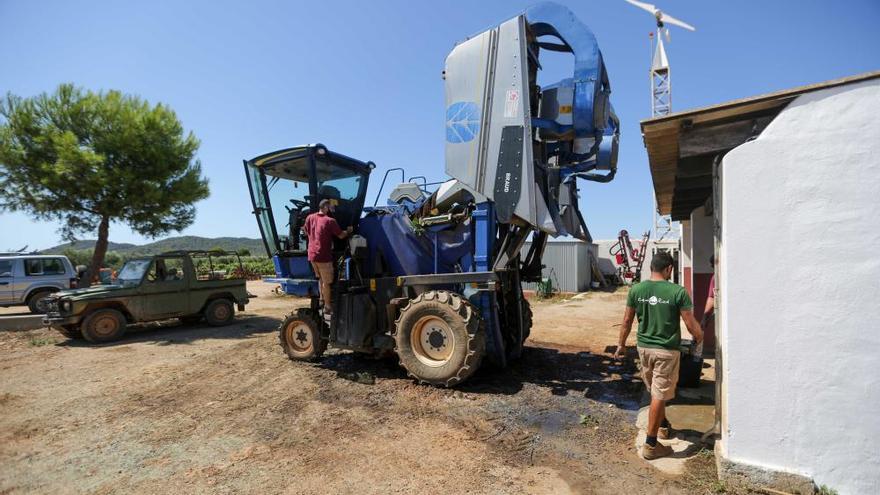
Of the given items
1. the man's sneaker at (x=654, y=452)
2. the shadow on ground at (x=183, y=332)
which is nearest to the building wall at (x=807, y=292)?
the man's sneaker at (x=654, y=452)

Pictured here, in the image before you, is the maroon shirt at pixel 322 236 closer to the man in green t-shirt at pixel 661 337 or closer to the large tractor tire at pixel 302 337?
the large tractor tire at pixel 302 337

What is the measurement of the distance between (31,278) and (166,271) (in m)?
5.77

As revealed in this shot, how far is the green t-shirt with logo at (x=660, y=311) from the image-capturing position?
11.9ft

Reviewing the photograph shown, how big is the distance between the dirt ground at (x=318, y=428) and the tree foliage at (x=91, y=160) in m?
6.95

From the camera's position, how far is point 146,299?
1009 cm

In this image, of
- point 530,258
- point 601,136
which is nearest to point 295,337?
point 530,258

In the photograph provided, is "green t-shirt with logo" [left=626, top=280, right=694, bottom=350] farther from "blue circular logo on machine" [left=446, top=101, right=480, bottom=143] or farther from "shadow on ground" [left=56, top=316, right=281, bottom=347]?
"shadow on ground" [left=56, top=316, right=281, bottom=347]

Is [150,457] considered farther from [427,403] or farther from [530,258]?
[530,258]

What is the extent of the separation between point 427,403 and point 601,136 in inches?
151

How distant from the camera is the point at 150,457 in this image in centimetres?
399

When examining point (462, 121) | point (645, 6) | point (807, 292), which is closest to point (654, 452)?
point (807, 292)

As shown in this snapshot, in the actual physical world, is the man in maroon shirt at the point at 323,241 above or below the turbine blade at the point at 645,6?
below

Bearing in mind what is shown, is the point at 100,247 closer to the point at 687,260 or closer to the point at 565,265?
the point at 687,260

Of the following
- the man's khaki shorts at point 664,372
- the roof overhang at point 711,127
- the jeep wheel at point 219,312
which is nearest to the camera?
the roof overhang at point 711,127
